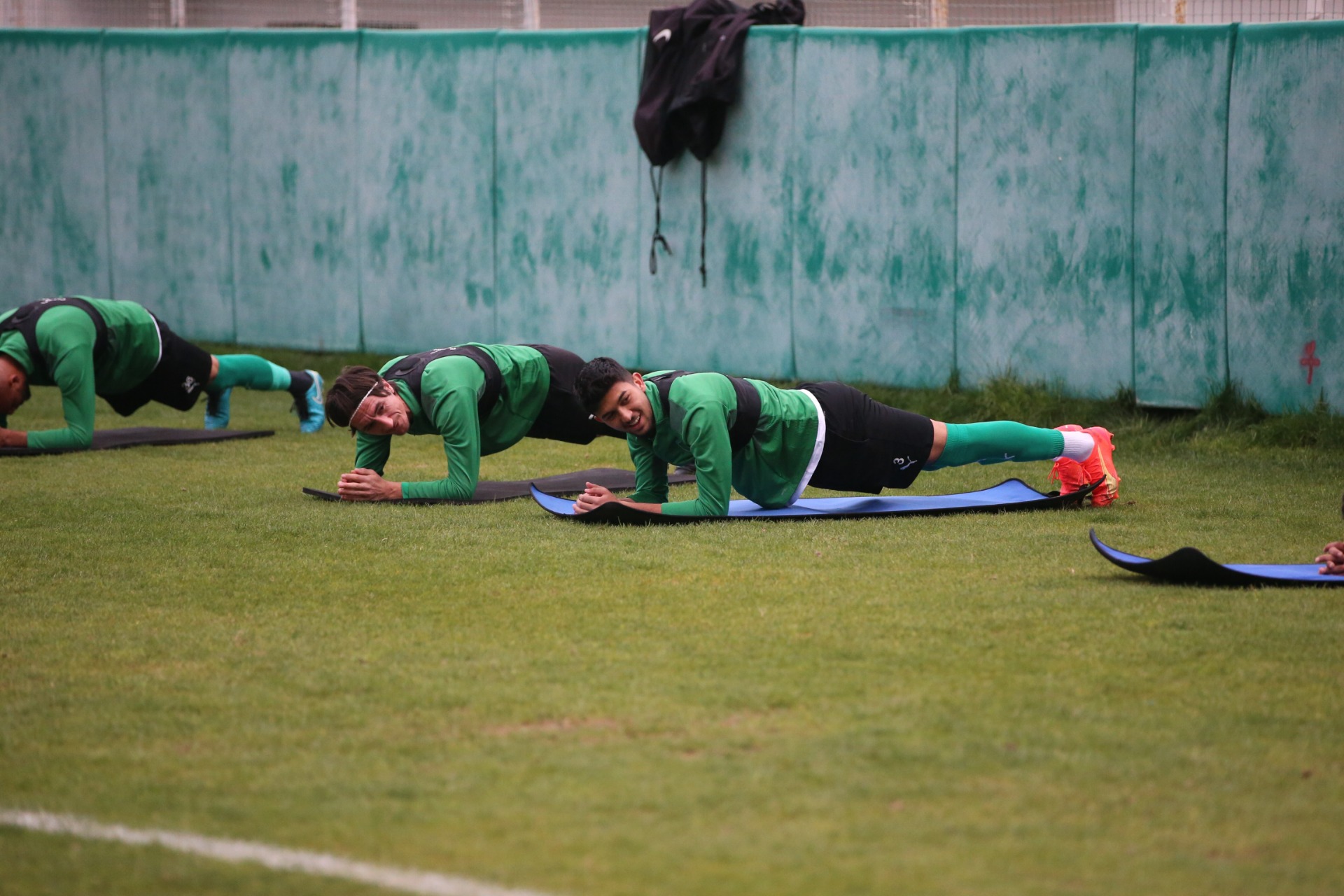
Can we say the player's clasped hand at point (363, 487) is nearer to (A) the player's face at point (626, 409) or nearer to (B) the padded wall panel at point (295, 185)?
(A) the player's face at point (626, 409)

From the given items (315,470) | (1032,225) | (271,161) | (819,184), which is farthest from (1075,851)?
(271,161)

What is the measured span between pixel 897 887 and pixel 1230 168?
614cm

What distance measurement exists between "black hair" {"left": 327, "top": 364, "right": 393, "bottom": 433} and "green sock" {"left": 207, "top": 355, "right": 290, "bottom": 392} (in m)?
2.83

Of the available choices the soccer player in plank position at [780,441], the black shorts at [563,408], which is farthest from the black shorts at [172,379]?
the soccer player in plank position at [780,441]

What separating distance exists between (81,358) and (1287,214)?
19.5 ft

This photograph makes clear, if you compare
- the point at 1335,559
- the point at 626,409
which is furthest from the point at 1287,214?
the point at 626,409

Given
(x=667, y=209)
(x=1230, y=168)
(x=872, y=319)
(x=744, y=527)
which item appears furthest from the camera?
(x=667, y=209)

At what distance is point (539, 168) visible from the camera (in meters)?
10.2

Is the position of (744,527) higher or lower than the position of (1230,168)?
lower

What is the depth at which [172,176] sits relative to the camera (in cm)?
1158

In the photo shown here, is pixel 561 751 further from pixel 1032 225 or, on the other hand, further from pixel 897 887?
pixel 1032 225

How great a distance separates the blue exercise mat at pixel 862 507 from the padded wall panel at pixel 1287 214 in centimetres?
229

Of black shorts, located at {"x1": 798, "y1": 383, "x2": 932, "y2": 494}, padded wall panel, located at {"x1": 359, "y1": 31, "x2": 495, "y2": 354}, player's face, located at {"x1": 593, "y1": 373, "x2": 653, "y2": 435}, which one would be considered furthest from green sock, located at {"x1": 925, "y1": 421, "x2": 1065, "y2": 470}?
padded wall panel, located at {"x1": 359, "y1": 31, "x2": 495, "y2": 354}

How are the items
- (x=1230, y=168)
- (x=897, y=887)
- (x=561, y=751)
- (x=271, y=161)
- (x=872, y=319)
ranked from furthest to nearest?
(x=271, y=161) → (x=872, y=319) → (x=1230, y=168) → (x=561, y=751) → (x=897, y=887)
